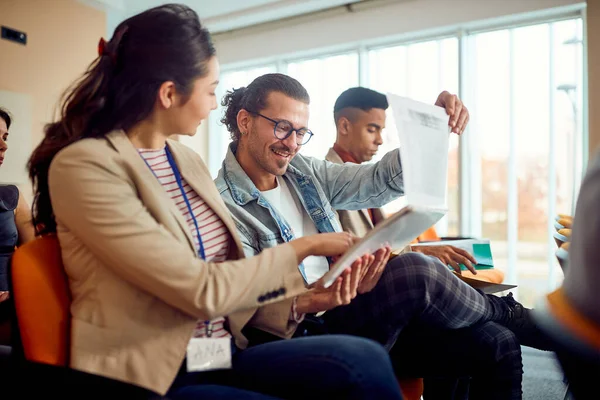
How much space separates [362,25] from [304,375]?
4480 millimetres

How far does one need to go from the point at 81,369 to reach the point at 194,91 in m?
0.61

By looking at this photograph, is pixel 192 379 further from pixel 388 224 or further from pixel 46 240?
pixel 388 224

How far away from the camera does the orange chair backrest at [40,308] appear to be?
3.24ft

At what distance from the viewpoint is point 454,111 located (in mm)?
1522

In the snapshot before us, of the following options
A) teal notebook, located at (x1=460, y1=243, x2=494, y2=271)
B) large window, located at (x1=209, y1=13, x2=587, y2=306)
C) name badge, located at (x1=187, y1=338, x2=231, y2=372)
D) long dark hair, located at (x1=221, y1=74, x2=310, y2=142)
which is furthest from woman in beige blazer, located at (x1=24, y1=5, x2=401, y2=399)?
large window, located at (x1=209, y1=13, x2=587, y2=306)

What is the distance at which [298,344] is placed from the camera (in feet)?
3.50

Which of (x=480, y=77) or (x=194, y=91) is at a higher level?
(x=480, y=77)

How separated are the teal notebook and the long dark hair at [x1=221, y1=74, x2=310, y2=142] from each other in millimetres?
797

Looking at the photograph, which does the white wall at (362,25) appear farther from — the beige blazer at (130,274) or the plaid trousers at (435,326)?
the beige blazer at (130,274)

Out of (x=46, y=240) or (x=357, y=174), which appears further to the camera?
(x=357, y=174)

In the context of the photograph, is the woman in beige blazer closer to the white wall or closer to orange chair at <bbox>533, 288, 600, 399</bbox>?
orange chair at <bbox>533, 288, 600, 399</bbox>

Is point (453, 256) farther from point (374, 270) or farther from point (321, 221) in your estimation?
point (374, 270)

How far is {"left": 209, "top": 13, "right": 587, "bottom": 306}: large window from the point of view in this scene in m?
4.26

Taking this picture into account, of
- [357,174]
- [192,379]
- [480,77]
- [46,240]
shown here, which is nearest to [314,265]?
[357,174]
